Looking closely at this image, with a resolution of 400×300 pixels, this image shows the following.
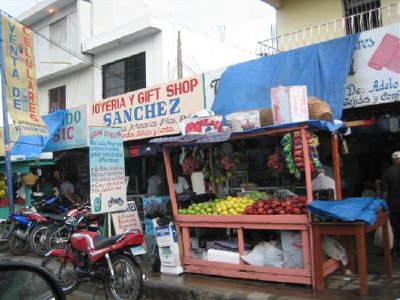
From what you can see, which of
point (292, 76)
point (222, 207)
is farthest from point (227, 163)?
point (292, 76)

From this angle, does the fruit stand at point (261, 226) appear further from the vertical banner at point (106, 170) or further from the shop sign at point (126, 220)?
the shop sign at point (126, 220)

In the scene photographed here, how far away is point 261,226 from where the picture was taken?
684 cm

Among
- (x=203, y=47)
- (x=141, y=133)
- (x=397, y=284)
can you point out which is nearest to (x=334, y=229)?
(x=397, y=284)

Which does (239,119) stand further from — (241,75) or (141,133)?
(141,133)

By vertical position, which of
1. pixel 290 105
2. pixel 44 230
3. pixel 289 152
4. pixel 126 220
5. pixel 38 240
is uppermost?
pixel 290 105

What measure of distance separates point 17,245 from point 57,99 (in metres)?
10.1

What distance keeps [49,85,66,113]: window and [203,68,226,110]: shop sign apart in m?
11.2

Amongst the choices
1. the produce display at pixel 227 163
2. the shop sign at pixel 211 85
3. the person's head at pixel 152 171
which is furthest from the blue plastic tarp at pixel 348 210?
the person's head at pixel 152 171

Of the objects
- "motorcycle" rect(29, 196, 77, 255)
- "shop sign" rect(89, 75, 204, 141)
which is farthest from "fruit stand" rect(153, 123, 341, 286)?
"motorcycle" rect(29, 196, 77, 255)

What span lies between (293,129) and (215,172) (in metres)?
2.47

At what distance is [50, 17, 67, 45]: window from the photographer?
63.5ft

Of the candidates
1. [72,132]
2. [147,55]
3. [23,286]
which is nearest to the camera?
[23,286]

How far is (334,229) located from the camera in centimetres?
610

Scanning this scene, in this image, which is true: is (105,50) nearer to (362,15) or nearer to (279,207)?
(362,15)
